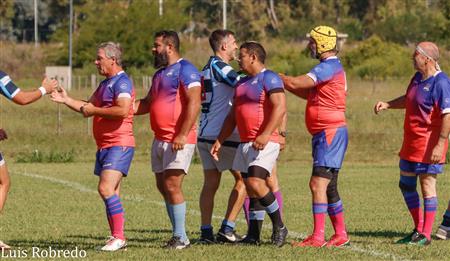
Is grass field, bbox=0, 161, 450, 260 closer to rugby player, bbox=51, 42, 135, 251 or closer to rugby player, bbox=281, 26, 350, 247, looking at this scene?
rugby player, bbox=51, 42, 135, 251

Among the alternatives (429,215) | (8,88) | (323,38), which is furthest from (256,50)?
(429,215)

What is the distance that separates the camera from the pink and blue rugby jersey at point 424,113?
12.5m

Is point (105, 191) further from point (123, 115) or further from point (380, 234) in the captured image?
point (380, 234)

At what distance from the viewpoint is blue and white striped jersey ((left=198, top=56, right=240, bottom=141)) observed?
497 inches

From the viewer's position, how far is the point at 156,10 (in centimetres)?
7406

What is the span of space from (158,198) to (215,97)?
6.69 m

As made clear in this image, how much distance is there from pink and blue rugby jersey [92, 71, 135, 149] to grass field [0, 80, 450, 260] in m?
1.09

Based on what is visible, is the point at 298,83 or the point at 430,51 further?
the point at 430,51

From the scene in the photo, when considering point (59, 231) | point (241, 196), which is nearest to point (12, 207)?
point (59, 231)

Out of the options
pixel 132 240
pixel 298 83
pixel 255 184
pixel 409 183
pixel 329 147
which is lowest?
pixel 132 240

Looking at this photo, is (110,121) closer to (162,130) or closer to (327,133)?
(162,130)

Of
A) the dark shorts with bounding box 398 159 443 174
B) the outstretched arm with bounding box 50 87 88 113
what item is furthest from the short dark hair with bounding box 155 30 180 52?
the dark shorts with bounding box 398 159 443 174

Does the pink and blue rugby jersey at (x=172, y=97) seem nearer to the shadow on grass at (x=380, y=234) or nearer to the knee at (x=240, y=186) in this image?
the knee at (x=240, y=186)

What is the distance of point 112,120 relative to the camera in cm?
1193
